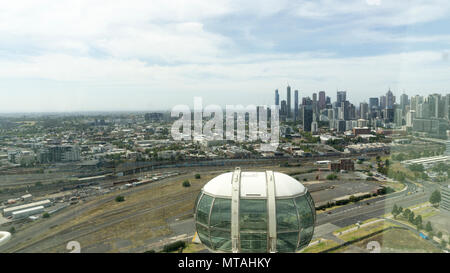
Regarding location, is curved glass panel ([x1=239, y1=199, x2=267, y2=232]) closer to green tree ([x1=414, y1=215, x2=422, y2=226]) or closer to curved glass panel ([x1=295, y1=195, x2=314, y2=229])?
curved glass panel ([x1=295, y1=195, x2=314, y2=229])

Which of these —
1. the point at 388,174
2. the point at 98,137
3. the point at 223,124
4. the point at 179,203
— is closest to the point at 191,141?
the point at 223,124

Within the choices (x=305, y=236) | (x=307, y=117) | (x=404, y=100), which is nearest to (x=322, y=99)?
(x=307, y=117)

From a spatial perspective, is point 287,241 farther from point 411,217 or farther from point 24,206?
point 24,206

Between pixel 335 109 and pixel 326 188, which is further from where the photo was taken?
pixel 335 109

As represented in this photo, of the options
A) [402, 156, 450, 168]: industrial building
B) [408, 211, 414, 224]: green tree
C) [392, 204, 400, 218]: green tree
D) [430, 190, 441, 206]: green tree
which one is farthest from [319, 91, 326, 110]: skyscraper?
[408, 211, 414, 224]: green tree

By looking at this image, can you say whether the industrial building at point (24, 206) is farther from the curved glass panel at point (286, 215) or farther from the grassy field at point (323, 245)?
the curved glass panel at point (286, 215)

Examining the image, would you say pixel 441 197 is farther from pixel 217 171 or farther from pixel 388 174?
pixel 217 171
